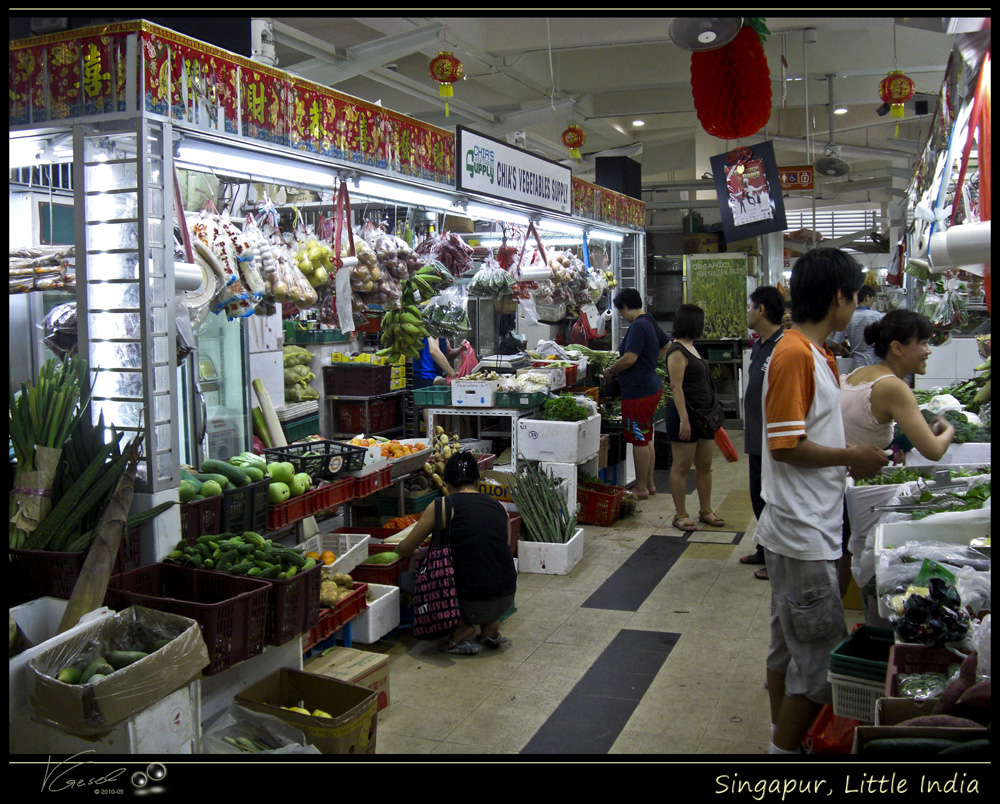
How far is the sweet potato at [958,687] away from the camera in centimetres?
224

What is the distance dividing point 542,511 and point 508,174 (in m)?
2.68

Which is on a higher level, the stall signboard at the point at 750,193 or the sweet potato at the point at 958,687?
the stall signboard at the point at 750,193

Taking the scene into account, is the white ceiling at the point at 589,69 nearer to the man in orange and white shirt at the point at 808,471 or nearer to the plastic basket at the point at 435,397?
the plastic basket at the point at 435,397

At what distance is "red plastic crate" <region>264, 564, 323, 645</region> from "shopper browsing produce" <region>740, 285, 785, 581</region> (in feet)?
9.56

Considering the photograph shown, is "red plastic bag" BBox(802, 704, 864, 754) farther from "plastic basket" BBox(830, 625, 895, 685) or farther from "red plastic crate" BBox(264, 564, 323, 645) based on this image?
"red plastic crate" BBox(264, 564, 323, 645)

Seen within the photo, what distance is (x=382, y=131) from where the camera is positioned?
5230 mm

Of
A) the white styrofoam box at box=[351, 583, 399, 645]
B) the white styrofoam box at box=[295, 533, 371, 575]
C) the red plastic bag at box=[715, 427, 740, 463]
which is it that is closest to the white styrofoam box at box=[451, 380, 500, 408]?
the red plastic bag at box=[715, 427, 740, 463]

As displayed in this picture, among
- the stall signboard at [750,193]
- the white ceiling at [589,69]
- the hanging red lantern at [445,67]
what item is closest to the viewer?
the hanging red lantern at [445,67]

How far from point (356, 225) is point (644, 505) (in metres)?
3.81

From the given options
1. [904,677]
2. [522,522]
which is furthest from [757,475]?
[904,677]

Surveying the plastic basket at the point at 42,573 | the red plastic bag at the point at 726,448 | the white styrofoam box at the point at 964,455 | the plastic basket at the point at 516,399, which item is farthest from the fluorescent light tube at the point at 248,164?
the white styrofoam box at the point at 964,455

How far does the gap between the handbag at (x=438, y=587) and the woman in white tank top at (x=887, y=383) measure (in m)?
2.17

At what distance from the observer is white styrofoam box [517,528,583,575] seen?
615cm
